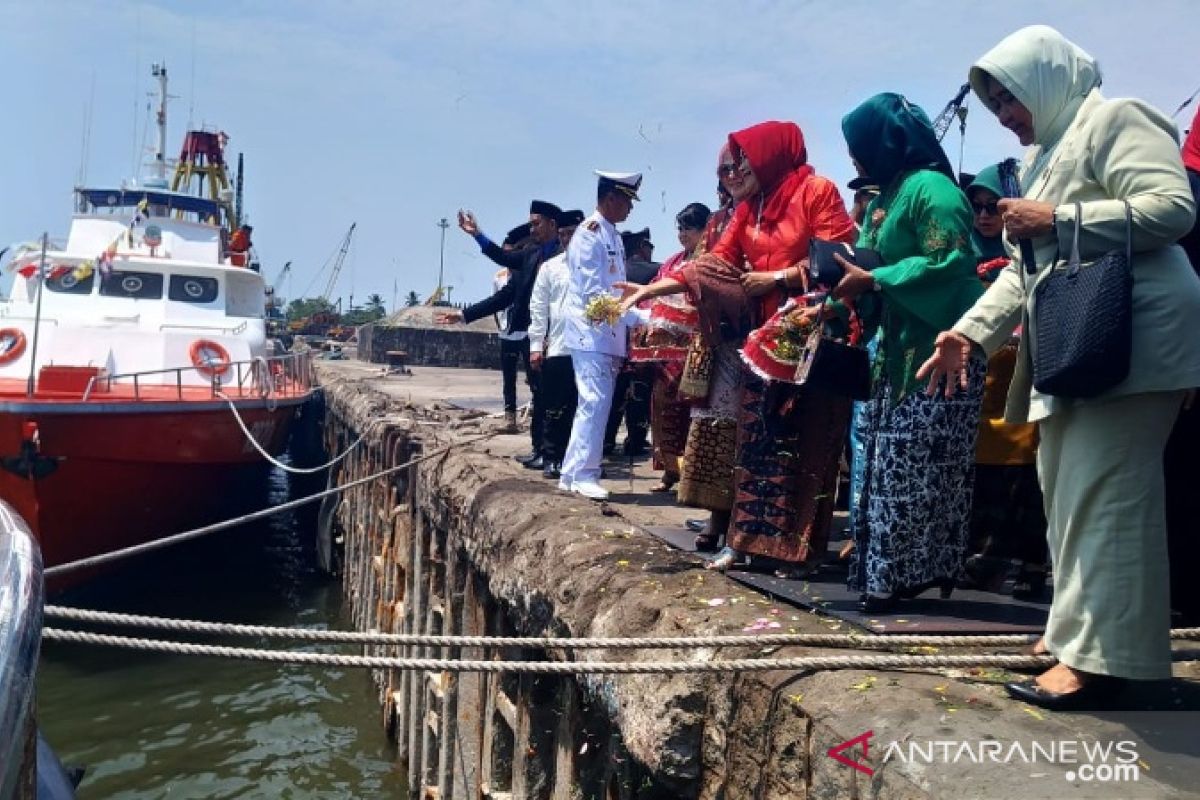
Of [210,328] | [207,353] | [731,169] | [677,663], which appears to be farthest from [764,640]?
[210,328]

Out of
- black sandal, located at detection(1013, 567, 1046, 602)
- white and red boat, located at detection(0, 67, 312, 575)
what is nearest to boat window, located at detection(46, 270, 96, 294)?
white and red boat, located at detection(0, 67, 312, 575)

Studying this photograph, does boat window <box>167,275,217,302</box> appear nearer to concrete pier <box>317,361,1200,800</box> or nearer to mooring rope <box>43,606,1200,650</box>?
concrete pier <box>317,361,1200,800</box>

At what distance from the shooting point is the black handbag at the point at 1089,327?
75.9 inches

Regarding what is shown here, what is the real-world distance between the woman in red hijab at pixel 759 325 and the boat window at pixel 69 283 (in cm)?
924

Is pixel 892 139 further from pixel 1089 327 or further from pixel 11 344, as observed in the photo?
pixel 11 344

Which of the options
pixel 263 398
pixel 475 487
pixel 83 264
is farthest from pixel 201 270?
pixel 475 487

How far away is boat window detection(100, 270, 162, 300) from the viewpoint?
1111cm

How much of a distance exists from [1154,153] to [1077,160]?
0.49 feet

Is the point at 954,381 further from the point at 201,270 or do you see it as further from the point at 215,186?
the point at 215,186

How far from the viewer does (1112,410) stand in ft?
6.56

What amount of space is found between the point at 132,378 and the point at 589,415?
630 centimetres

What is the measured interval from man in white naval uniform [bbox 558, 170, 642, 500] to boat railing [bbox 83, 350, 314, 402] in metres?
4.23

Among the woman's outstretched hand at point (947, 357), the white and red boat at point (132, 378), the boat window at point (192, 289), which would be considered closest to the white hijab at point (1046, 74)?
the woman's outstretched hand at point (947, 357)

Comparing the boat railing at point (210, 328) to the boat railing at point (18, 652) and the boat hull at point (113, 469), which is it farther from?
the boat railing at point (18, 652)
